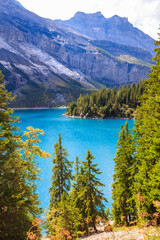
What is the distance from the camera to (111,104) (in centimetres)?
12556

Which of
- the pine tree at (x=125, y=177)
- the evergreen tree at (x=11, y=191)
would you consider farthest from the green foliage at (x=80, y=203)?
the evergreen tree at (x=11, y=191)

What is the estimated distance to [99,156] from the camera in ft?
162

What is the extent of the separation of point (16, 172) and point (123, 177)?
12.9 metres

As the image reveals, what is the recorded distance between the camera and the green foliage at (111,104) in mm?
119938

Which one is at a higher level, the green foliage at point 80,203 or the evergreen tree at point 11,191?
the evergreen tree at point 11,191

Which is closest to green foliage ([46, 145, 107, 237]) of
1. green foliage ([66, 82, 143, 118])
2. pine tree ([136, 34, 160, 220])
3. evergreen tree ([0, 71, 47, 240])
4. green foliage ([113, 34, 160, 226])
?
green foliage ([113, 34, 160, 226])

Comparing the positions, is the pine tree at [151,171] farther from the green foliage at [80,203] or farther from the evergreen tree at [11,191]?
the evergreen tree at [11,191]

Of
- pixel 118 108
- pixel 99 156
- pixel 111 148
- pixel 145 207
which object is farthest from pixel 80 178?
pixel 118 108

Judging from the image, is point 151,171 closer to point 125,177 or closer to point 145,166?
point 145,166

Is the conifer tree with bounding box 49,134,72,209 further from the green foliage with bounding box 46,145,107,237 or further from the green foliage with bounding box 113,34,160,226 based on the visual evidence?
the green foliage with bounding box 113,34,160,226

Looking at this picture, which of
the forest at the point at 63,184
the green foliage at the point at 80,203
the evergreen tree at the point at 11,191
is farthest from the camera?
the green foliage at the point at 80,203

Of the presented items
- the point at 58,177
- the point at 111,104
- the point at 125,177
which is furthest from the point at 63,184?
the point at 111,104

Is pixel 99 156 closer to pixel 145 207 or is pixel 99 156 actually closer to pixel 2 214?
pixel 145 207

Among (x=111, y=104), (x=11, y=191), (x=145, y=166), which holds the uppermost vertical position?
(x=111, y=104)
